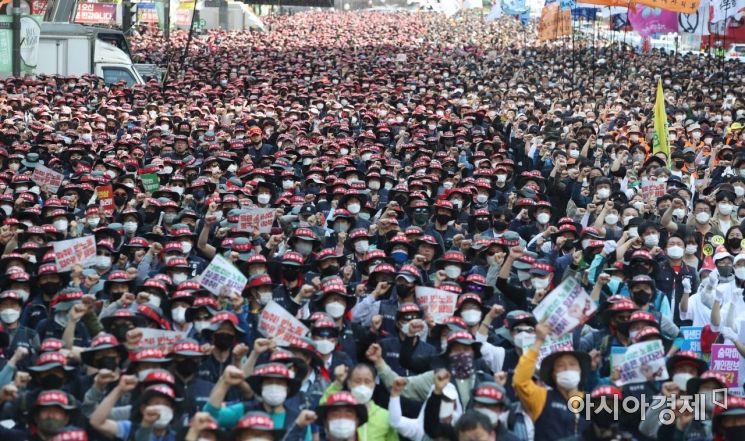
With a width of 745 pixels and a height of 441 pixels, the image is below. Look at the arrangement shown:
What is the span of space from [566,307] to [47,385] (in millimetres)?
3087

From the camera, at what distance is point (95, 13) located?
41.1 metres

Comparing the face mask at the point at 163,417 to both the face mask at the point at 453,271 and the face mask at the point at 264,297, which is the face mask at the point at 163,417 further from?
the face mask at the point at 453,271

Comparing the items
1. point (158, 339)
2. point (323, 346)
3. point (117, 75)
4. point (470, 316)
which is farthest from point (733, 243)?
point (117, 75)

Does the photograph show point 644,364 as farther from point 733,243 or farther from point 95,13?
point 95,13

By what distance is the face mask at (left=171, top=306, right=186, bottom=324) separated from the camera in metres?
9.12

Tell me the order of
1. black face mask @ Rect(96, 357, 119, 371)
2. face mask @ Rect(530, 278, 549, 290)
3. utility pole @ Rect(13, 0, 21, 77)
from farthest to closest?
utility pole @ Rect(13, 0, 21, 77) < face mask @ Rect(530, 278, 549, 290) < black face mask @ Rect(96, 357, 119, 371)

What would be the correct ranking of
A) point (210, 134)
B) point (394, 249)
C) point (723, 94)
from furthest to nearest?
point (723, 94) < point (210, 134) < point (394, 249)

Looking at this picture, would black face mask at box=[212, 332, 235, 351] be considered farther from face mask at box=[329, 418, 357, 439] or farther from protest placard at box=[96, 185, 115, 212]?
protest placard at box=[96, 185, 115, 212]

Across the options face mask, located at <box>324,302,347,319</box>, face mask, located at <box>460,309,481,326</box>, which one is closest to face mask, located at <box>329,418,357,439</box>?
face mask, located at <box>324,302,347,319</box>

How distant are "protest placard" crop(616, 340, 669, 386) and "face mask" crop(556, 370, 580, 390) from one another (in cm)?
40

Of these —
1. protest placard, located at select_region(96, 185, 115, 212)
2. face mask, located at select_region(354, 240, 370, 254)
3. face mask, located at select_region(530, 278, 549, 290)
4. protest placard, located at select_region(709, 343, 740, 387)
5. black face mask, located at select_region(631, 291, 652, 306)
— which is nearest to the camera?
protest placard, located at select_region(709, 343, 740, 387)

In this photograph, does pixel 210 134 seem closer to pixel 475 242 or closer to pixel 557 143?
pixel 557 143

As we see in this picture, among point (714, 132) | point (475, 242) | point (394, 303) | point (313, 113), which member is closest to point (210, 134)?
point (313, 113)

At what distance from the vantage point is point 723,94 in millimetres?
26109
